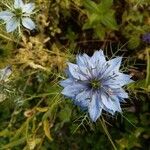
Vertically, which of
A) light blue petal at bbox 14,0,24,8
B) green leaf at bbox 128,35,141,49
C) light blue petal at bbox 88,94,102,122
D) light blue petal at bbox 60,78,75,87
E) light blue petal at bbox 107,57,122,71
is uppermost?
light blue petal at bbox 14,0,24,8

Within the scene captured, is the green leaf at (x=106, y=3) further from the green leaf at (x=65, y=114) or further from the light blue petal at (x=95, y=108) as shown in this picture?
the light blue petal at (x=95, y=108)

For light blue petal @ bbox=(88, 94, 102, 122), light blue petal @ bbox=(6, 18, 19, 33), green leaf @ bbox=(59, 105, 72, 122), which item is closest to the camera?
light blue petal @ bbox=(88, 94, 102, 122)

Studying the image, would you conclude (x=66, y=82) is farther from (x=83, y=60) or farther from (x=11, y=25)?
(x=11, y=25)

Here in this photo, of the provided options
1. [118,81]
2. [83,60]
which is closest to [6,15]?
[83,60]

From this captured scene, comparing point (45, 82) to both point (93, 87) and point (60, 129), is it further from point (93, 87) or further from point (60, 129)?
point (93, 87)

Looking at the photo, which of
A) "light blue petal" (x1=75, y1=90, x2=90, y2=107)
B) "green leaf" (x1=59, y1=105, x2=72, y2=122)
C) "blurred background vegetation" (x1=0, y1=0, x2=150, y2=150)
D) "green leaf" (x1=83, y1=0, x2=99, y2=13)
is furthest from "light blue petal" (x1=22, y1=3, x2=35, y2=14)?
"light blue petal" (x1=75, y1=90, x2=90, y2=107)

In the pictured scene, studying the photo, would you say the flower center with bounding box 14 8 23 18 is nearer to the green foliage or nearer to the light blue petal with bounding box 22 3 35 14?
the light blue petal with bounding box 22 3 35 14

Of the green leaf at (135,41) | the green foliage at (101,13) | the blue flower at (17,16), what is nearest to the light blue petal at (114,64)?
the blue flower at (17,16)
